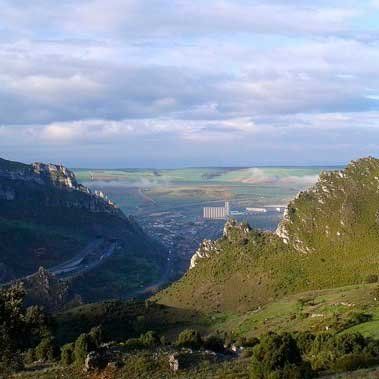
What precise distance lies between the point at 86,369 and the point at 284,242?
94374 mm

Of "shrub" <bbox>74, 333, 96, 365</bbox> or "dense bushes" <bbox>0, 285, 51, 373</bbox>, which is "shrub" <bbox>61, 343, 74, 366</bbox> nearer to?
"shrub" <bbox>74, 333, 96, 365</bbox>

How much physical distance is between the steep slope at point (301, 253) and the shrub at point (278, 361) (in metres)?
70.8

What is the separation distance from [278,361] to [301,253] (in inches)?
3681

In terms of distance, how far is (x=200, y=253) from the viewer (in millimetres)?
146000

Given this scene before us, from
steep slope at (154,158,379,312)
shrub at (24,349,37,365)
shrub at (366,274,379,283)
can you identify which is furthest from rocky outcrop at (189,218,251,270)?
shrub at (24,349,37,365)

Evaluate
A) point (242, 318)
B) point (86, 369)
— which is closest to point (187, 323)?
point (242, 318)

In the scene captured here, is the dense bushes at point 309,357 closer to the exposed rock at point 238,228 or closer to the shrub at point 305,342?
the shrub at point 305,342

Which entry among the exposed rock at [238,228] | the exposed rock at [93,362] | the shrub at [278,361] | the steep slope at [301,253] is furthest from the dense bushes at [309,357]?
the exposed rock at [238,228]

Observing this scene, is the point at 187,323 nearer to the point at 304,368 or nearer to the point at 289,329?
the point at 289,329

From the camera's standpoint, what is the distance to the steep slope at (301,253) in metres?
113

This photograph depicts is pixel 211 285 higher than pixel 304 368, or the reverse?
pixel 304 368

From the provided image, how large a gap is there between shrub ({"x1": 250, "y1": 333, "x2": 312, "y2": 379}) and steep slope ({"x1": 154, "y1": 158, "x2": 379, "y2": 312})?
70.8 metres

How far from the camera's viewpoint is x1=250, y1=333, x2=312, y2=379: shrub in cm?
3164

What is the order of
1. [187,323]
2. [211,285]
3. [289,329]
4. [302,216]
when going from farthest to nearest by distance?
[302,216] < [211,285] < [187,323] < [289,329]
